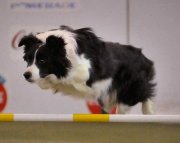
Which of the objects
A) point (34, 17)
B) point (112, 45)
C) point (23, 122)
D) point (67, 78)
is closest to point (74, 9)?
point (34, 17)

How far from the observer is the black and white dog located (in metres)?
1.86

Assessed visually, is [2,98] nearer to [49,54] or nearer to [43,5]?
[43,5]

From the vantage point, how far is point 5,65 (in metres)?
3.37

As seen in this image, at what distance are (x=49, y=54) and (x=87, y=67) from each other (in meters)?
0.21

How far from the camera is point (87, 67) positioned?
1.92 meters

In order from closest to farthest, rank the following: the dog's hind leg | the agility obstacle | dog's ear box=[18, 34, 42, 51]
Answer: the agility obstacle → dog's ear box=[18, 34, 42, 51] → the dog's hind leg

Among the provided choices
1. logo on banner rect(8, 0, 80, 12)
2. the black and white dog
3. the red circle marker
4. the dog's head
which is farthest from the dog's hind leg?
the red circle marker

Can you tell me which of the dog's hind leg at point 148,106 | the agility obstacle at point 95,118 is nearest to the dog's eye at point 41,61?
the agility obstacle at point 95,118

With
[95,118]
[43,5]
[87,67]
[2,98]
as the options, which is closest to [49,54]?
[87,67]

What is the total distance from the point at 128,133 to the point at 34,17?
199 centimetres

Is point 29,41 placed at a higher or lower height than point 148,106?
higher

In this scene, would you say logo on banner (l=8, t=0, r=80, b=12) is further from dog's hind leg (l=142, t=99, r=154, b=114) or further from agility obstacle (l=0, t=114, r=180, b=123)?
agility obstacle (l=0, t=114, r=180, b=123)

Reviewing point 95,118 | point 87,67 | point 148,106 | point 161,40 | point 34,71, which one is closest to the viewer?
point 95,118

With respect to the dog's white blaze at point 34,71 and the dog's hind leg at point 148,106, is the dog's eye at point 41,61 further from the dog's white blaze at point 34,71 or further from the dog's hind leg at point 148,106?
the dog's hind leg at point 148,106
